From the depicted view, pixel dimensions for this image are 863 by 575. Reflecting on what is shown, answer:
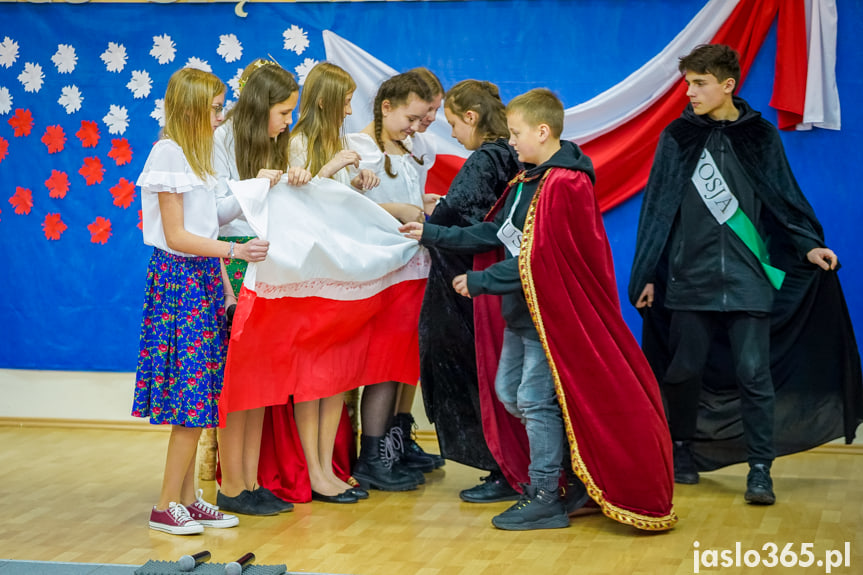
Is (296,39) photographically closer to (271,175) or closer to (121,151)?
(121,151)

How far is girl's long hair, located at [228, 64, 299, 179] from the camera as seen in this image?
359 centimetres

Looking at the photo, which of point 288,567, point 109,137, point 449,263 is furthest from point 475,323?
point 109,137

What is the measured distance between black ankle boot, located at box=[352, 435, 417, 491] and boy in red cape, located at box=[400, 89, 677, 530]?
25.5 inches

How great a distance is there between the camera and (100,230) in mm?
5301

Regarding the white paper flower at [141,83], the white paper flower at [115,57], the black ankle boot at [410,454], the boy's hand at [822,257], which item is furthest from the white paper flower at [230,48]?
the boy's hand at [822,257]

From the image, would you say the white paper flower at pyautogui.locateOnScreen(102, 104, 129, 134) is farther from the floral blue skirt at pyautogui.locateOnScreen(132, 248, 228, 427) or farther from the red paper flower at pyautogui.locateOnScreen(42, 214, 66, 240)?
the floral blue skirt at pyautogui.locateOnScreen(132, 248, 228, 427)

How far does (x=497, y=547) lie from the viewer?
3.26 metres

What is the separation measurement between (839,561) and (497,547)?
3.26 feet

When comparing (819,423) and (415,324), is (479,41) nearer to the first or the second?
(415,324)

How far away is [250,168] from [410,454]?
1469 mm

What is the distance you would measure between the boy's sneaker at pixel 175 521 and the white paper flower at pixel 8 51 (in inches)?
113

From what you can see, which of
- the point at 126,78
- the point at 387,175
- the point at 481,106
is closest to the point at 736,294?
the point at 481,106

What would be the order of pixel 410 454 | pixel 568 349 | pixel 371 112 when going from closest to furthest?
1. pixel 568 349
2. pixel 410 454
3. pixel 371 112

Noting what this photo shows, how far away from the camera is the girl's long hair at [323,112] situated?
382cm
